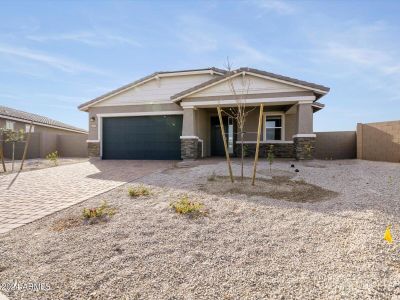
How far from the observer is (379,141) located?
38.1 ft

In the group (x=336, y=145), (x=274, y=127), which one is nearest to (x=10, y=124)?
(x=274, y=127)

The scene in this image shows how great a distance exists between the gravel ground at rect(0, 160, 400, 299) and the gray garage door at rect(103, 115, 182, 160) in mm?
8590

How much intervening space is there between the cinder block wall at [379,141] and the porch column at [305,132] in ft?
13.0

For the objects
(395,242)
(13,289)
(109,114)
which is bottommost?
(13,289)

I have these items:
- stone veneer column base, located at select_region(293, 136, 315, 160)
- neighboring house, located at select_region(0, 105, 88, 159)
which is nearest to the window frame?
neighboring house, located at select_region(0, 105, 88, 159)

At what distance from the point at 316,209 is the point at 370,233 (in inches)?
42.8

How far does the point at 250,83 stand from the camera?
1111 cm

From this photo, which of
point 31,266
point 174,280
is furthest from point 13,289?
point 174,280

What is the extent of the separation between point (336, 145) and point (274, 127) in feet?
14.7

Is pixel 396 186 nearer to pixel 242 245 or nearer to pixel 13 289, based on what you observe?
pixel 242 245

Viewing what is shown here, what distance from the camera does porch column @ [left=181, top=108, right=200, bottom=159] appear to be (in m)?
11.6

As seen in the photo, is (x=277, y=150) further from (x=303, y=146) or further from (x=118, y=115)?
(x=118, y=115)

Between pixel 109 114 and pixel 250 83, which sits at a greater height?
pixel 250 83

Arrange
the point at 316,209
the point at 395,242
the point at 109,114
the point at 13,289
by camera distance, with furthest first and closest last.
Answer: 1. the point at 109,114
2. the point at 316,209
3. the point at 395,242
4. the point at 13,289
